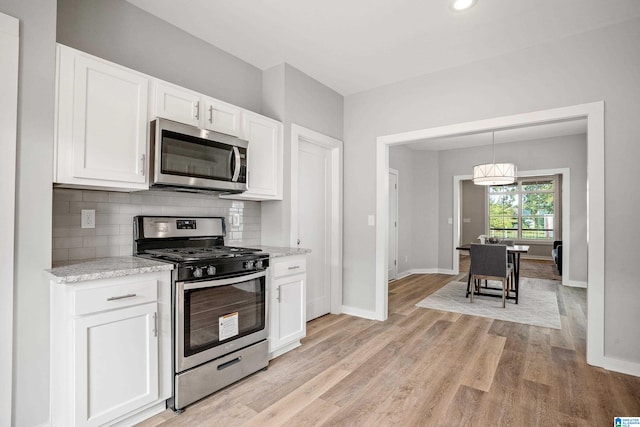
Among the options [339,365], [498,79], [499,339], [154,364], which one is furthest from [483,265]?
[154,364]

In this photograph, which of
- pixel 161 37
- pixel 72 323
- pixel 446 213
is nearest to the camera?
pixel 72 323

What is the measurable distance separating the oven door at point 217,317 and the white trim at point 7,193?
77cm

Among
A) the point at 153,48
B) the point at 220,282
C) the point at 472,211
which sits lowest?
the point at 220,282

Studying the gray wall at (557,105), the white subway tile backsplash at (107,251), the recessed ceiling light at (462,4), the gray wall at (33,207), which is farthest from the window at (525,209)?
the gray wall at (33,207)

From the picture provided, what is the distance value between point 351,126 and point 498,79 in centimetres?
166

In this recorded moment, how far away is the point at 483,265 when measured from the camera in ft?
14.8

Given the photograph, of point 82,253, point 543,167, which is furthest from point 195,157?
point 543,167

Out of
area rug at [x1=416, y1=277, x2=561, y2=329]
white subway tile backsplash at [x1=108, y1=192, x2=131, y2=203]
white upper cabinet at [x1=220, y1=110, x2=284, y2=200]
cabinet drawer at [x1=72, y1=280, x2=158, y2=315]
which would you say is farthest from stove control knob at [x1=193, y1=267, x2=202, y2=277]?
area rug at [x1=416, y1=277, x2=561, y2=329]

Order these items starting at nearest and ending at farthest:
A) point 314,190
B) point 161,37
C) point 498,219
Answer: point 161,37 → point 314,190 → point 498,219

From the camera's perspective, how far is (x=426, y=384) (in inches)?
93.4

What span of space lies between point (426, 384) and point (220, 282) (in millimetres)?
1639

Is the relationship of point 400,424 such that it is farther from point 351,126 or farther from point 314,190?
point 351,126

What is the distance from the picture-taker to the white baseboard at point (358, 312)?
3.90m

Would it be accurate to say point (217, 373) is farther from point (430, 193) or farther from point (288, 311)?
point (430, 193)
